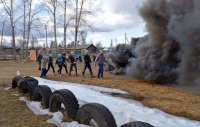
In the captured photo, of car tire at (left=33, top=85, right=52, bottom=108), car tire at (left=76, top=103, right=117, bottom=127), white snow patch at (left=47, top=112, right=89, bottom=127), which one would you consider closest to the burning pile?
car tire at (left=33, top=85, right=52, bottom=108)

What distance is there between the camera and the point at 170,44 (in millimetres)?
20344

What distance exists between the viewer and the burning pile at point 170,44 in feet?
60.8

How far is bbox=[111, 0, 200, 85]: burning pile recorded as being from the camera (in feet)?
60.8

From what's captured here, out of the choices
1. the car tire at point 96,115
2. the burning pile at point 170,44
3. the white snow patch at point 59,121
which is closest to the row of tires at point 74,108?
the car tire at point 96,115

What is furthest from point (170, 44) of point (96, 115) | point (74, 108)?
point (96, 115)

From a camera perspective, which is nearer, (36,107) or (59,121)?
(59,121)

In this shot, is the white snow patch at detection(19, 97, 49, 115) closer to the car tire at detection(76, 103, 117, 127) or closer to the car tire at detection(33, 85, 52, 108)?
the car tire at detection(33, 85, 52, 108)

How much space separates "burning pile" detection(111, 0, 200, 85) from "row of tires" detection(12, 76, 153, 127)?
9.07 m

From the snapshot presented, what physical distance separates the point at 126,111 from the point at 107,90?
515 cm

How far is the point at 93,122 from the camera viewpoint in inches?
323

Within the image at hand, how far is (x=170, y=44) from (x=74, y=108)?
12.3 metres

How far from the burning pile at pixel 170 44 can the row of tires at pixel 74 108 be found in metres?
9.07

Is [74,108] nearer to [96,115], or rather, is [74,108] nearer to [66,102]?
[66,102]

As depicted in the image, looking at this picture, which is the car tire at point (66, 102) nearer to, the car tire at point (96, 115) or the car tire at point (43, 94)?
the car tire at point (96, 115)
